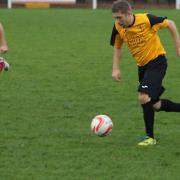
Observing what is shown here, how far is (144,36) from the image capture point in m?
8.42

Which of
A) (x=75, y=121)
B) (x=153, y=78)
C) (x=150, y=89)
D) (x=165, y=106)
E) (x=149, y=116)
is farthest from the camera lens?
(x=75, y=121)

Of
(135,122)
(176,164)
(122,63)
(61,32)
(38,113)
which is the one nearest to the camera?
(176,164)

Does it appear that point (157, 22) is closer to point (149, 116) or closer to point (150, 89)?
point (150, 89)

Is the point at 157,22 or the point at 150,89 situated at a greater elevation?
the point at 157,22

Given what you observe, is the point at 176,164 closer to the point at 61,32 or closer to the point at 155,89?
the point at 155,89

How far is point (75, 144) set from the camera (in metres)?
8.34

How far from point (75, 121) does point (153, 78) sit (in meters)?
1.89

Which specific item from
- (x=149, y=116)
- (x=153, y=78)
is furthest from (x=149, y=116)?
(x=153, y=78)

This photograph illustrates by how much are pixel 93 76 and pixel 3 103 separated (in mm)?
3727

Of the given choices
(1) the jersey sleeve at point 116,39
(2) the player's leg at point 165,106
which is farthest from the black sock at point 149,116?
(1) the jersey sleeve at point 116,39

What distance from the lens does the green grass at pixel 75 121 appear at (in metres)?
7.18

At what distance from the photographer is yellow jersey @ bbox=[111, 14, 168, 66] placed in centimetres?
839

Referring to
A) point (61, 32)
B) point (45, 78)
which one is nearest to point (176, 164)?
point (45, 78)

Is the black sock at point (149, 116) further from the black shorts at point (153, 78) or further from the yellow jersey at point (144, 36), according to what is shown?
the yellow jersey at point (144, 36)
